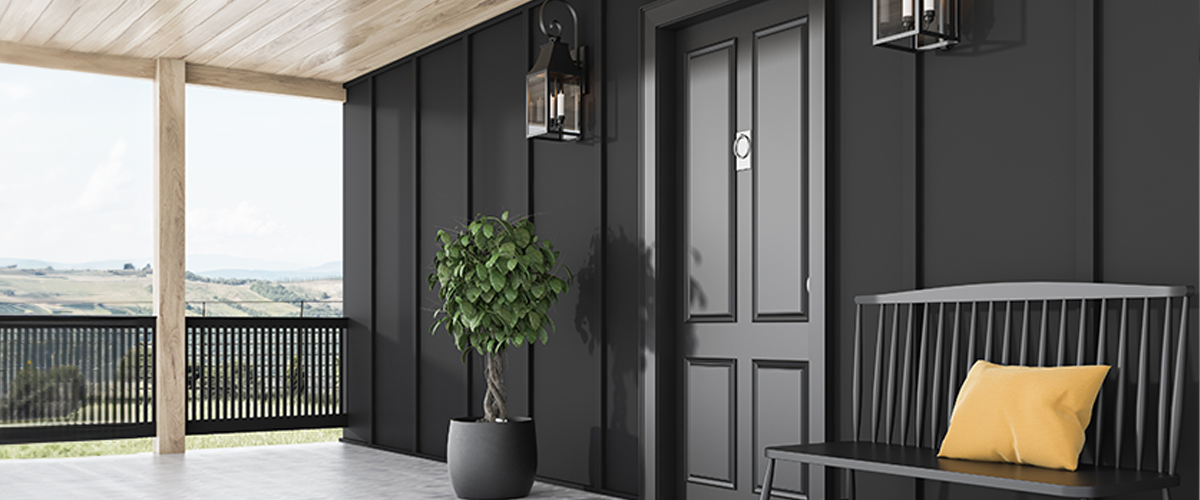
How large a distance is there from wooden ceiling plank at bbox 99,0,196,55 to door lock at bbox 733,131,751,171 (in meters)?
2.92

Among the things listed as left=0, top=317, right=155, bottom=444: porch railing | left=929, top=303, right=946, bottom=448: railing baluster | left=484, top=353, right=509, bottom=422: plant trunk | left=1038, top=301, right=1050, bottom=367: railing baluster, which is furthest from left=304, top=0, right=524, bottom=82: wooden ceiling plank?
left=1038, top=301, right=1050, bottom=367: railing baluster

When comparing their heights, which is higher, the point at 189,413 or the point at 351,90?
the point at 351,90

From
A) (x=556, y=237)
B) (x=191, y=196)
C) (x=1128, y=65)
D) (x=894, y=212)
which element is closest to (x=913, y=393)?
(x=894, y=212)

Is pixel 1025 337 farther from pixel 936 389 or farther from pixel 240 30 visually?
pixel 240 30

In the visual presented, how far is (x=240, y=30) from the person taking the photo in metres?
5.68

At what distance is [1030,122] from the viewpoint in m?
2.96

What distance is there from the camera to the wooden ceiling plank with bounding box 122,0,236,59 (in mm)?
5207

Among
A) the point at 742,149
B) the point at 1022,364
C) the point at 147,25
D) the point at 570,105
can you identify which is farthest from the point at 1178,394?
the point at 147,25

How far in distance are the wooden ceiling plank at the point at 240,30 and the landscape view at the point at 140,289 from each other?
6.36 metres

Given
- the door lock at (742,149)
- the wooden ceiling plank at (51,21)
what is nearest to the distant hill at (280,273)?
the wooden ceiling plank at (51,21)

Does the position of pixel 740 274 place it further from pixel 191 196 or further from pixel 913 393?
pixel 191 196

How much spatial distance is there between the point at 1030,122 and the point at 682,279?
1.71 meters

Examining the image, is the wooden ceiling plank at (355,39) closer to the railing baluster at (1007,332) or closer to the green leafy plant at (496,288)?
the green leafy plant at (496,288)

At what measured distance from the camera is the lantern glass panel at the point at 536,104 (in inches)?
183
